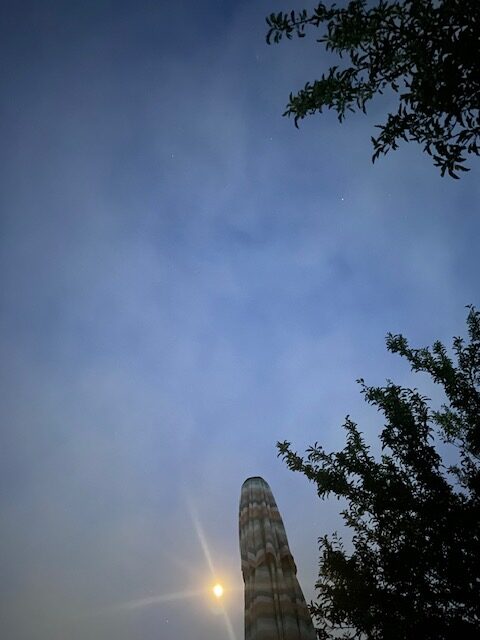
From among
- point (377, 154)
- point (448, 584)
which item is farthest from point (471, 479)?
point (377, 154)

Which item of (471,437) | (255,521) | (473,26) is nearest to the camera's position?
(473,26)

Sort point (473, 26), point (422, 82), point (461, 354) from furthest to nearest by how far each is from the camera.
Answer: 1. point (461, 354)
2. point (422, 82)
3. point (473, 26)

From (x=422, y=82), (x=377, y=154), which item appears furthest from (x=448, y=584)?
(x=422, y=82)

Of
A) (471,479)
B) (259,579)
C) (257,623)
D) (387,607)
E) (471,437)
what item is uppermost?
(471,437)

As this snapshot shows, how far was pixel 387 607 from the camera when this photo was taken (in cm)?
659

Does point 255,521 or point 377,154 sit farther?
point 255,521

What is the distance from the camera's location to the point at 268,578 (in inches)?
177

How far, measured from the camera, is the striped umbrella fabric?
412 centimetres

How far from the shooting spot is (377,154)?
4375 millimetres

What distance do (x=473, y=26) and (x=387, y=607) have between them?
932 centimetres

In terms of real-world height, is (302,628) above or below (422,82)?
below

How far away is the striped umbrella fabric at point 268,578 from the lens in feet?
13.5

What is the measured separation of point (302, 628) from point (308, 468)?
4.28 metres

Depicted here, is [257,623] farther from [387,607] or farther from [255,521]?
[387,607]
